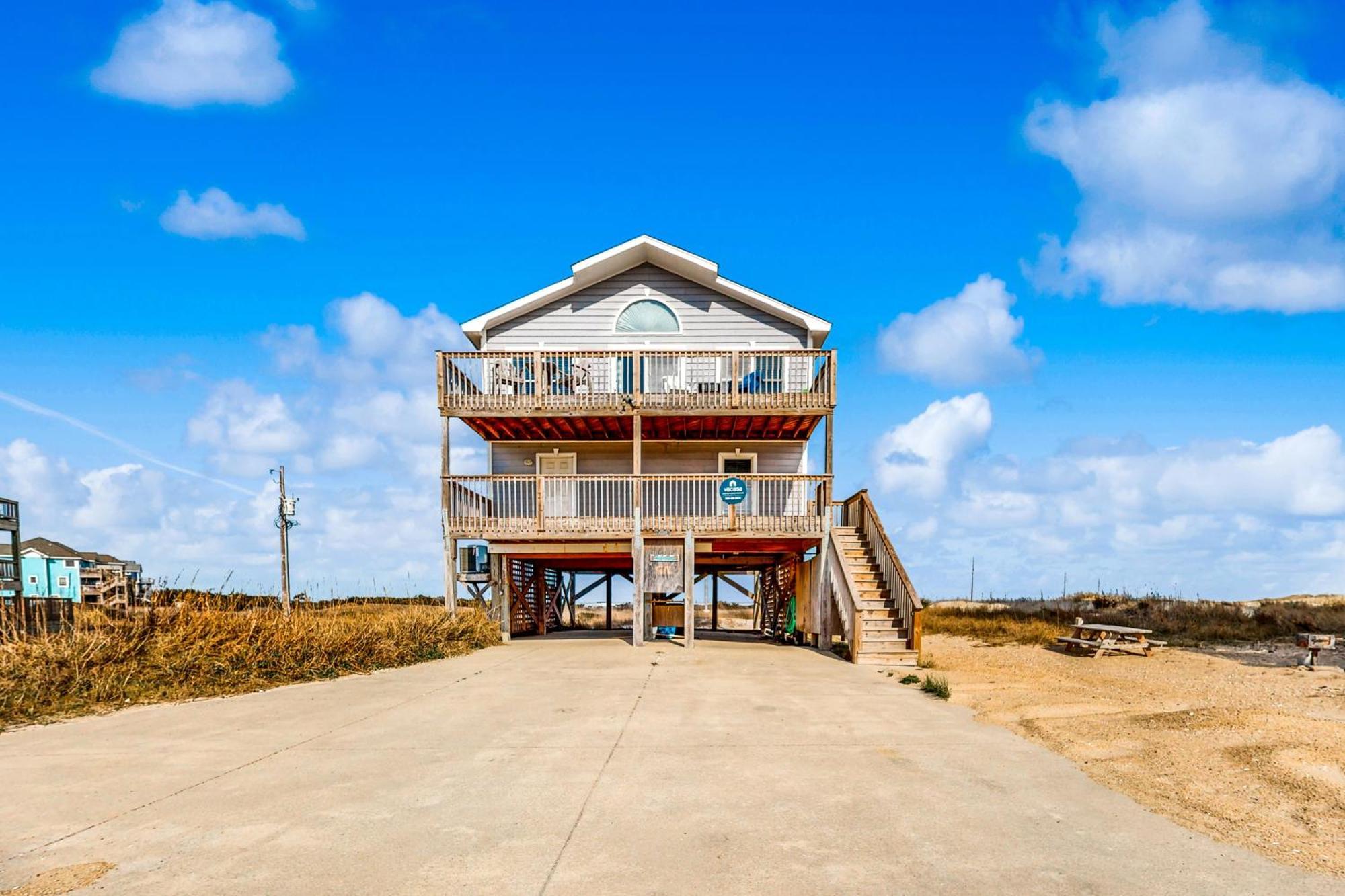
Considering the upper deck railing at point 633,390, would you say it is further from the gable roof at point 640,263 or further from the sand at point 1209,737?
the sand at point 1209,737

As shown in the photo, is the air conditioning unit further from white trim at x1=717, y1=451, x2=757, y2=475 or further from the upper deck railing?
white trim at x1=717, y1=451, x2=757, y2=475

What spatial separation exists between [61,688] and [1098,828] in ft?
38.7

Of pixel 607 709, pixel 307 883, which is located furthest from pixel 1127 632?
pixel 307 883

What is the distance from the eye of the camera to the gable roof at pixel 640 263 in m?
22.1

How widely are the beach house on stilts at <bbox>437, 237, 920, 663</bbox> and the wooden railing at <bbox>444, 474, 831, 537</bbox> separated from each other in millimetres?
53

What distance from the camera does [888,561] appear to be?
59.4 feet

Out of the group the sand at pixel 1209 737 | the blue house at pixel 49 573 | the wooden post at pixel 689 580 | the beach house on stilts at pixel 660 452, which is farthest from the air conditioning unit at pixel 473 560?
the blue house at pixel 49 573

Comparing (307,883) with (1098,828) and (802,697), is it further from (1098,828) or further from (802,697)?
(802,697)

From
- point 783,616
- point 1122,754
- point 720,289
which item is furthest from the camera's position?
point 783,616

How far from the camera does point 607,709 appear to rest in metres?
10.3

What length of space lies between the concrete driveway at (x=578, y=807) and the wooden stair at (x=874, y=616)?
554cm

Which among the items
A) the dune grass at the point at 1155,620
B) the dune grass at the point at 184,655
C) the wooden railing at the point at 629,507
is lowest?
the dune grass at the point at 1155,620

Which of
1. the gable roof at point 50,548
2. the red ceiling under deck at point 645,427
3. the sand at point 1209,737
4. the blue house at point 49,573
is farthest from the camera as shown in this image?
the gable roof at point 50,548

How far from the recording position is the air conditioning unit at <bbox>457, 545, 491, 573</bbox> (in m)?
21.5
